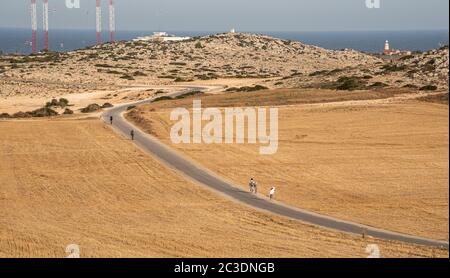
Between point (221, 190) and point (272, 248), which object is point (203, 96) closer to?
point (221, 190)

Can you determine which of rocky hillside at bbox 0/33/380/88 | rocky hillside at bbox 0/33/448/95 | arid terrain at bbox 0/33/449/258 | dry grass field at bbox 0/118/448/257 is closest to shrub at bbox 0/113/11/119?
arid terrain at bbox 0/33/449/258

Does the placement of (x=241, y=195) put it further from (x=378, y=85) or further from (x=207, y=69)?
(x=207, y=69)

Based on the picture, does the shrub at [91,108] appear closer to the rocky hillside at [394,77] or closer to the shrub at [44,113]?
the shrub at [44,113]

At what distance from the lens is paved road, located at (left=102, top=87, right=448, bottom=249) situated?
3052 centimetres

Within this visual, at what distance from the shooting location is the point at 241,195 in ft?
125

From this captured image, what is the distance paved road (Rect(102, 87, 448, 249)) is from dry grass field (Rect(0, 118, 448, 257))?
890mm

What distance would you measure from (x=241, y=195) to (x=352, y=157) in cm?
1137

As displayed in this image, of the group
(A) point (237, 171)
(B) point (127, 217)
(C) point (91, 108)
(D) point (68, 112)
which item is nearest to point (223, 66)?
(C) point (91, 108)

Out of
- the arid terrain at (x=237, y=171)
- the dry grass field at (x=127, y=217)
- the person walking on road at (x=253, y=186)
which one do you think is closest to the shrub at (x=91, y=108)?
the arid terrain at (x=237, y=171)

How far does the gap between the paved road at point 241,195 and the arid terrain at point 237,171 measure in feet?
2.36

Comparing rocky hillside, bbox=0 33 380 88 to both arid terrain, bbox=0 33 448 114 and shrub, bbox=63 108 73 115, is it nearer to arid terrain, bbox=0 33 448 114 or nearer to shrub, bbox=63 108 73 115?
arid terrain, bbox=0 33 448 114

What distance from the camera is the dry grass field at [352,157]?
1395 inches
